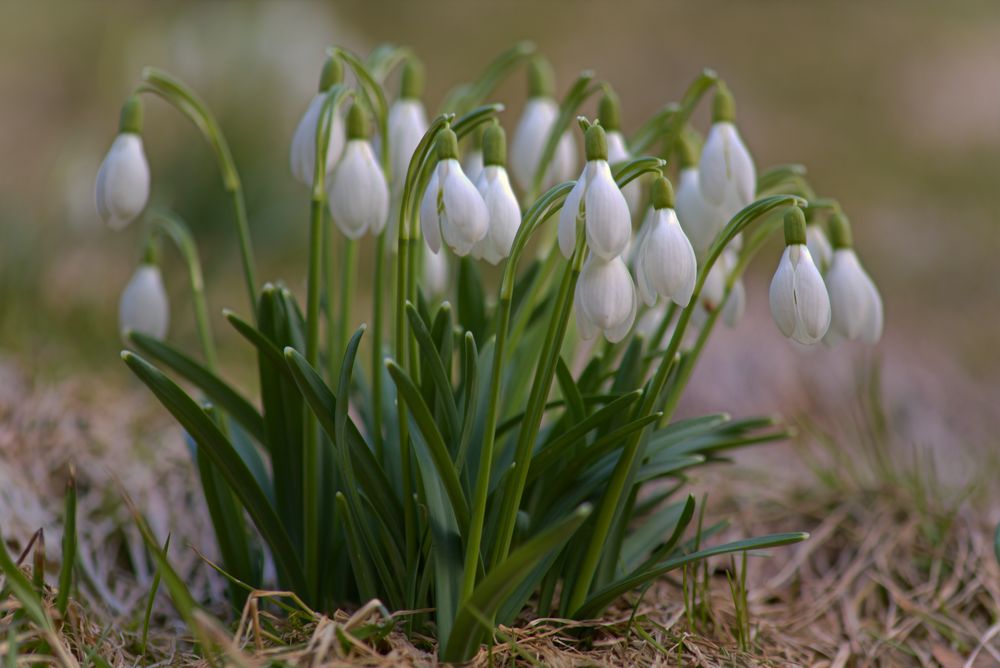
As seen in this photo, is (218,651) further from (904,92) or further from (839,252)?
(904,92)

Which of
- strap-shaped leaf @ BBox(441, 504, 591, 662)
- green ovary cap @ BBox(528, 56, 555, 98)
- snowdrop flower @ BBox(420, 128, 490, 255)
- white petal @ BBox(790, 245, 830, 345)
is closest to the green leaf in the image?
strap-shaped leaf @ BBox(441, 504, 591, 662)

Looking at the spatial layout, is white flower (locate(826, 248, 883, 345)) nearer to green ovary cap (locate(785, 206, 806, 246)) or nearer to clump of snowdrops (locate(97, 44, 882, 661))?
clump of snowdrops (locate(97, 44, 882, 661))

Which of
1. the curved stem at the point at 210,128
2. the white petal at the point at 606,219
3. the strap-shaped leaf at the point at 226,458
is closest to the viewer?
the white petal at the point at 606,219

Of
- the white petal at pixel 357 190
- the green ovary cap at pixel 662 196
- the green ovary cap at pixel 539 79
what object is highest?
the green ovary cap at pixel 539 79

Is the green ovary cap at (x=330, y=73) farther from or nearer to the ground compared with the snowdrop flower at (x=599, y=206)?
farther from the ground

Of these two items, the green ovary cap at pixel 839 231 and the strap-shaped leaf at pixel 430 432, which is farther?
the green ovary cap at pixel 839 231

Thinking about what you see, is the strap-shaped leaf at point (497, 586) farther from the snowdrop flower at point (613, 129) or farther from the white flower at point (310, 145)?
the white flower at point (310, 145)

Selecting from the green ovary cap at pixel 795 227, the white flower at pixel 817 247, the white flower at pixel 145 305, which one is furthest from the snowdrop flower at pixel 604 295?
the white flower at pixel 145 305
